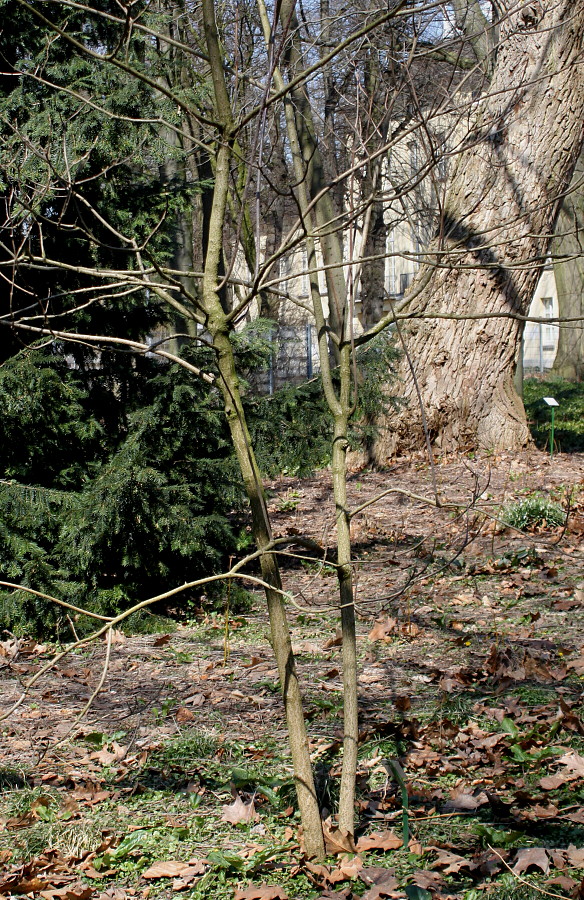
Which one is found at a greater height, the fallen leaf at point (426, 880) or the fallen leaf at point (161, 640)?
the fallen leaf at point (426, 880)

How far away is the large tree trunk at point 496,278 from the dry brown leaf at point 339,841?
6.80 metres

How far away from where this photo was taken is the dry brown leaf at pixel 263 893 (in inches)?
101

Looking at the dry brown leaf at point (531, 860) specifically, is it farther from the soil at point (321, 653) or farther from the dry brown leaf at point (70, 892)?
the dry brown leaf at point (70, 892)

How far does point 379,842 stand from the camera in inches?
110

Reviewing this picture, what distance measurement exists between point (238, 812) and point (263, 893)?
507mm

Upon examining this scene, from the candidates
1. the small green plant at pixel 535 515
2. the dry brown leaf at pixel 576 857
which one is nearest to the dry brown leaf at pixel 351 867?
the dry brown leaf at pixel 576 857

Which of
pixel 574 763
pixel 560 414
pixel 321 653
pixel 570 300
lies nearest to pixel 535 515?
pixel 321 653

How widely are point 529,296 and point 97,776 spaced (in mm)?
7903

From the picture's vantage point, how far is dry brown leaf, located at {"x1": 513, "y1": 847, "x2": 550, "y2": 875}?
2586 mm

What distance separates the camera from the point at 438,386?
9.91 metres

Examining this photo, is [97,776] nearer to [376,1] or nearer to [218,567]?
[218,567]

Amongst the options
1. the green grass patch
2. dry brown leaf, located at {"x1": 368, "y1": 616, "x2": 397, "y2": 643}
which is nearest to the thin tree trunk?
dry brown leaf, located at {"x1": 368, "y1": 616, "x2": 397, "y2": 643}

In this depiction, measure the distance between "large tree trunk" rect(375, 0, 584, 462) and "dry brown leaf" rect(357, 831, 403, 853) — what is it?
669 cm

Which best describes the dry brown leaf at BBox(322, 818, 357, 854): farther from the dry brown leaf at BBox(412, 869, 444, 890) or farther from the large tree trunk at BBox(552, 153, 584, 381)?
the large tree trunk at BBox(552, 153, 584, 381)
